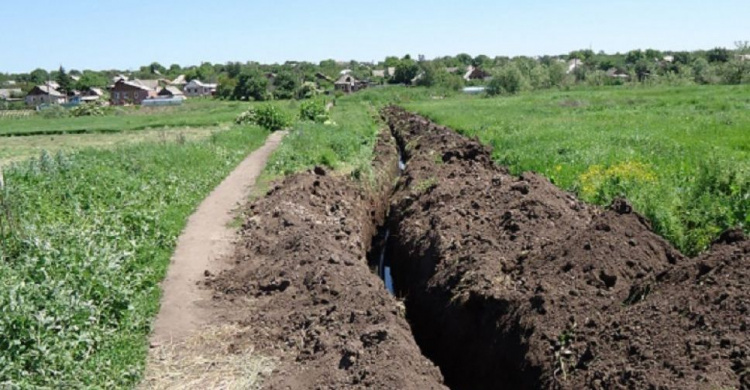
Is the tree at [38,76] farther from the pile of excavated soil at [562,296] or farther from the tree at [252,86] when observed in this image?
the pile of excavated soil at [562,296]

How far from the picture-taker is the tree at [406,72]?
120 m

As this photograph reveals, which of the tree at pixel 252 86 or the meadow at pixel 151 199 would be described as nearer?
the meadow at pixel 151 199

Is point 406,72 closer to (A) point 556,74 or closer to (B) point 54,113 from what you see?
(A) point 556,74

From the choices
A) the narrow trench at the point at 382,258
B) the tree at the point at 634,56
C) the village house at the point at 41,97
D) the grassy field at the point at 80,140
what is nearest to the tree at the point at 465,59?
the tree at the point at 634,56

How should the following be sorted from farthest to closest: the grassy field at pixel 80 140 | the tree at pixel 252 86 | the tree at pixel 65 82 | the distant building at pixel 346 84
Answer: the tree at pixel 65 82 < the distant building at pixel 346 84 < the tree at pixel 252 86 < the grassy field at pixel 80 140

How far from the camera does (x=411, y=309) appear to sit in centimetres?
1141

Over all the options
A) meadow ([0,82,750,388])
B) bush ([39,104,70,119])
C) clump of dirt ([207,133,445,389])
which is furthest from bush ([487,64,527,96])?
clump of dirt ([207,133,445,389])

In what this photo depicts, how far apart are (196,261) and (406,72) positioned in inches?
4460

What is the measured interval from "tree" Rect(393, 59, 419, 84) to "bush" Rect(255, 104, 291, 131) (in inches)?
3022

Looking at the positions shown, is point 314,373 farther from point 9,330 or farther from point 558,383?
point 9,330

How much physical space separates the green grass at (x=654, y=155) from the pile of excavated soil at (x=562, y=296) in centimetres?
108

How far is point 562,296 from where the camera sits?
308 inches

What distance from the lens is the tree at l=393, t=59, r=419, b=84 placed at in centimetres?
11956

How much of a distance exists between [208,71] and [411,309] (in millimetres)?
172202
